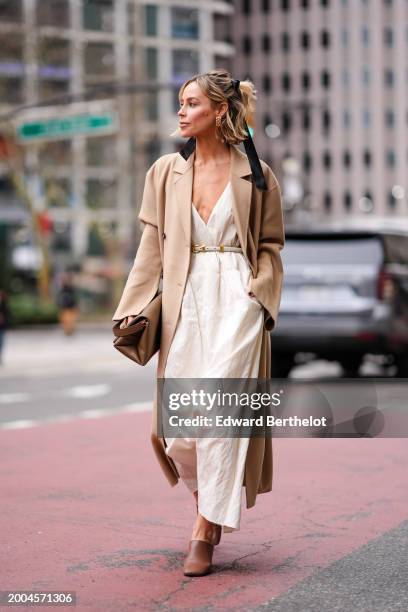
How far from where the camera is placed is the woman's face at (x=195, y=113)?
508 centimetres

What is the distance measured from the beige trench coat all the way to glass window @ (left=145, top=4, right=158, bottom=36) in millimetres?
74263

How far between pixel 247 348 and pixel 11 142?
34798 millimetres

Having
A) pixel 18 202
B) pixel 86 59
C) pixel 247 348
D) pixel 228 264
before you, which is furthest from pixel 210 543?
pixel 18 202

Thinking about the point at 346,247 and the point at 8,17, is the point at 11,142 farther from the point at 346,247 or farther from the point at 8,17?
the point at 346,247

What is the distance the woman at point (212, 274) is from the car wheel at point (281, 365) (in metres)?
9.66

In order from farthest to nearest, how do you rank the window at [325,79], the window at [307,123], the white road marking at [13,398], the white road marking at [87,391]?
the window at [307,123] < the window at [325,79] < the white road marking at [87,391] < the white road marking at [13,398]

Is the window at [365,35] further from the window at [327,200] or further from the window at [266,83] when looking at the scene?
the window at [327,200]

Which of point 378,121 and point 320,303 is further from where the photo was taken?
point 378,121

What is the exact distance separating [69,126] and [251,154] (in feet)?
63.5

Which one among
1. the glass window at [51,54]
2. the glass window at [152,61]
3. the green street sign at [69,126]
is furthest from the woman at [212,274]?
the glass window at [152,61]

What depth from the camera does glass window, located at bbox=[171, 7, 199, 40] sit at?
79875 mm

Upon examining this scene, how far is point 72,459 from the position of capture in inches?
340

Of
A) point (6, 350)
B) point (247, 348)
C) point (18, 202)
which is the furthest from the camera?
point (18, 202)

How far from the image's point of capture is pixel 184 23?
80750 mm
